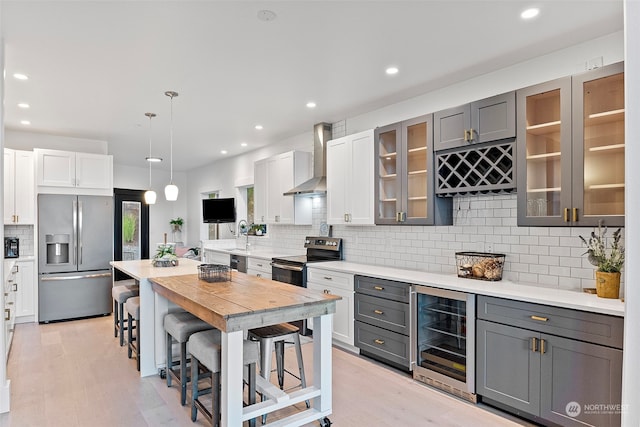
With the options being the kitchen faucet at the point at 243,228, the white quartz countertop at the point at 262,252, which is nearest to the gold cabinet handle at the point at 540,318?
the white quartz countertop at the point at 262,252

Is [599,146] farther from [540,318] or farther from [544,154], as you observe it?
[540,318]

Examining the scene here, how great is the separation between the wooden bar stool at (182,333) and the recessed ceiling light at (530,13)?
3176 millimetres

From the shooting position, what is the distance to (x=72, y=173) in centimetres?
546

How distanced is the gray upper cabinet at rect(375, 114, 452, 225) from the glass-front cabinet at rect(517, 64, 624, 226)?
81 centimetres

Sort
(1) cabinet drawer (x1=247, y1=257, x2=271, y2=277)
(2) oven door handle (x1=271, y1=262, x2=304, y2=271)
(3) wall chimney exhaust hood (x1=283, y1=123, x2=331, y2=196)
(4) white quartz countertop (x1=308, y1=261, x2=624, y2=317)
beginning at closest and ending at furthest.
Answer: (4) white quartz countertop (x1=308, y1=261, x2=624, y2=317) → (2) oven door handle (x1=271, y1=262, x2=304, y2=271) → (3) wall chimney exhaust hood (x1=283, y1=123, x2=331, y2=196) → (1) cabinet drawer (x1=247, y1=257, x2=271, y2=277)

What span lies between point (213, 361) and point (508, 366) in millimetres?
2042

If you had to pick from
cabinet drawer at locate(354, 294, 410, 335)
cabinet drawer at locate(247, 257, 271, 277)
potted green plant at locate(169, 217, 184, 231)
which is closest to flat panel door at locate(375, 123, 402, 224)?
cabinet drawer at locate(354, 294, 410, 335)

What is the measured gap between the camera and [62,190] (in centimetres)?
540

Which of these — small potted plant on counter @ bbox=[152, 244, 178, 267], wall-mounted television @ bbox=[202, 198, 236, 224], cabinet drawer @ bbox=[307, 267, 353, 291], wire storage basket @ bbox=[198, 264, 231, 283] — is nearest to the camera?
wire storage basket @ bbox=[198, 264, 231, 283]

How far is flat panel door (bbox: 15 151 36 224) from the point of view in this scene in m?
5.26

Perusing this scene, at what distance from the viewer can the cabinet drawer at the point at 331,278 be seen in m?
4.04

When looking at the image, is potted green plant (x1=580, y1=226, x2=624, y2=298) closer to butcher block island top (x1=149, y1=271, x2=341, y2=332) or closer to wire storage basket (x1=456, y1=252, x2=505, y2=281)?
wire storage basket (x1=456, y1=252, x2=505, y2=281)

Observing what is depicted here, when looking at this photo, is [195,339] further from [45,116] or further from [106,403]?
[45,116]

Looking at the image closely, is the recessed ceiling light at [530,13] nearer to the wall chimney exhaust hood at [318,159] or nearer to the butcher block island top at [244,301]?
the butcher block island top at [244,301]
